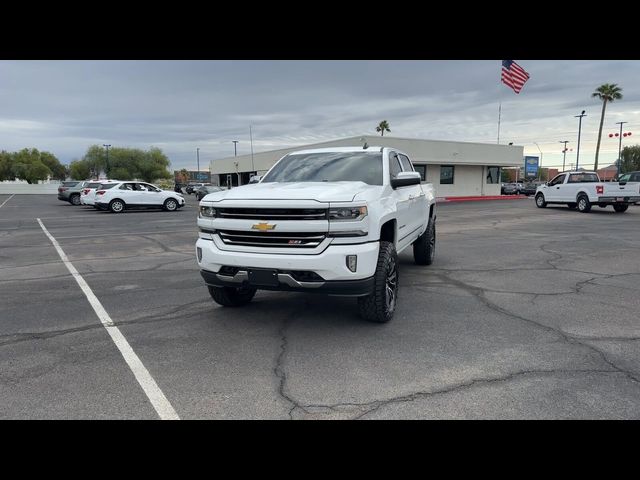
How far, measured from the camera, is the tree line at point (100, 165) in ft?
302

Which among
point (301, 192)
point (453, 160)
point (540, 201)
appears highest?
point (453, 160)

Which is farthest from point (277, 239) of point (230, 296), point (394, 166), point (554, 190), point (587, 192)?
point (554, 190)

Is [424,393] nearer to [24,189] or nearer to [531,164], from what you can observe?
[531,164]

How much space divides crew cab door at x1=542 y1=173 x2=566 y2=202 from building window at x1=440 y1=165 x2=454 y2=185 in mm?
15856

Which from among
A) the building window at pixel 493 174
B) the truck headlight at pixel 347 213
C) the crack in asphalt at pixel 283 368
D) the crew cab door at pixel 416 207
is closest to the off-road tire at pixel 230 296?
the crack in asphalt at pixel 283 368

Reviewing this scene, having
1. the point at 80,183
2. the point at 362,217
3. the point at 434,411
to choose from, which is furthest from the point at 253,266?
the point at 80,183

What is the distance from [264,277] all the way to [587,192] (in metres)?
21.6

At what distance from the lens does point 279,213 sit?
14.7 ft

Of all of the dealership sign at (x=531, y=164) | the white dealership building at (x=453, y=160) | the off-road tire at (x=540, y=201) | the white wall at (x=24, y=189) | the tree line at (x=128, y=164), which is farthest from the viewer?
the tree line at (x=128, y=164)

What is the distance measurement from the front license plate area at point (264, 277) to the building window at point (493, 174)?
143 feet

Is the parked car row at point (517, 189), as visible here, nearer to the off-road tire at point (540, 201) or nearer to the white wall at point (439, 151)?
the white wall at point (439, 151)

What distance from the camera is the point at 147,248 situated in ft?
37.3
